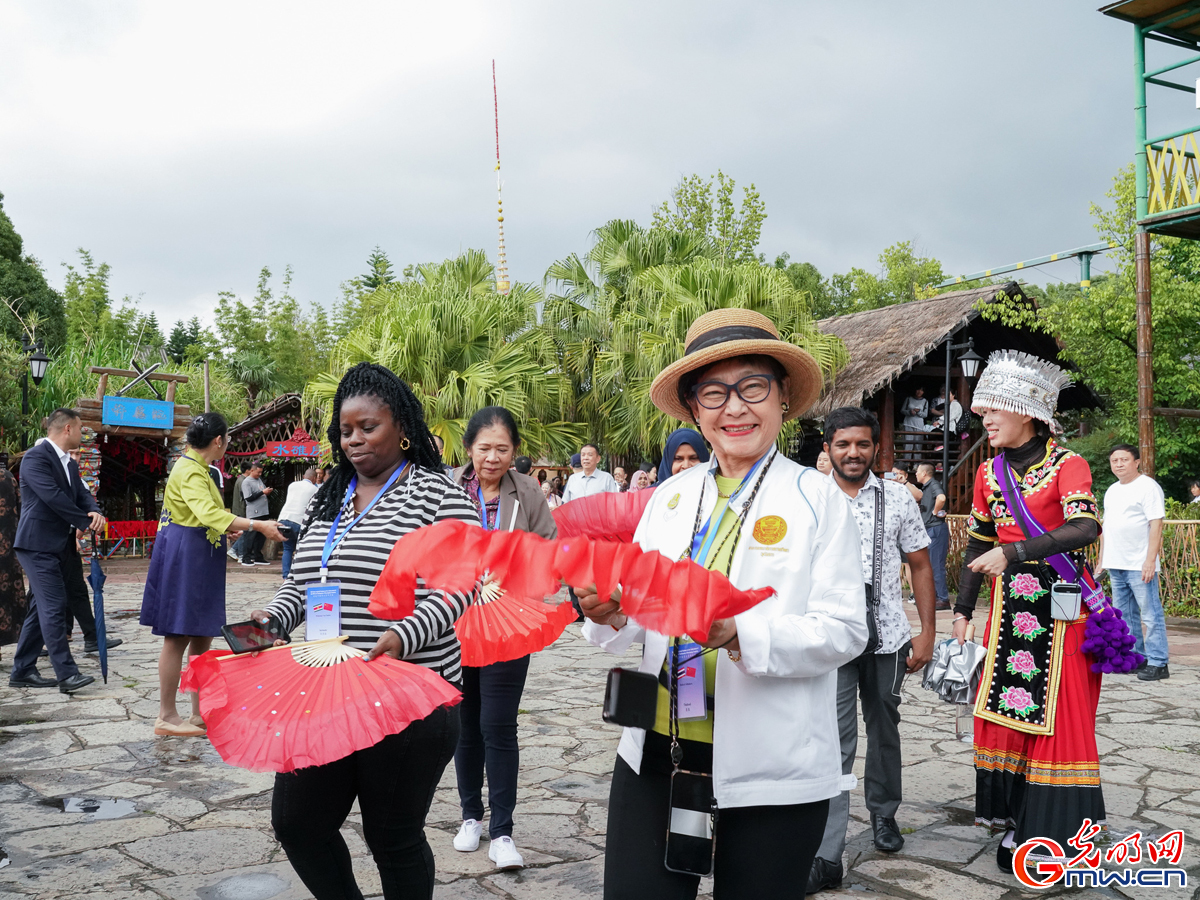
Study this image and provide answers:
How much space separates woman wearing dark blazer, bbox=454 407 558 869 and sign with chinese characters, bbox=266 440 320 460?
62.8ft

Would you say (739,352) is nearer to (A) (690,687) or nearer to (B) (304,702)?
(A) (690,687)

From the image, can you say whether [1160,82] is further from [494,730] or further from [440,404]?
[494,730]

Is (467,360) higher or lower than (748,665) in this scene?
higher

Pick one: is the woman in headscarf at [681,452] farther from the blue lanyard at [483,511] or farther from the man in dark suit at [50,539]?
the man in dark suit at [50,539]

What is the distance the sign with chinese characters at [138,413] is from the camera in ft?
57.1

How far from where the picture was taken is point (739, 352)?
2.07m

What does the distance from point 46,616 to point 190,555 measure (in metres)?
2.03

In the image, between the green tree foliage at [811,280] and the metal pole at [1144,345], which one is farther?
the green tree foliage at [811,280]

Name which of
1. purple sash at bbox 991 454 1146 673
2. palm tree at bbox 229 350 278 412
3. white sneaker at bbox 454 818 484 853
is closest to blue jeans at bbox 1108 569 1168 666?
purple sash at bbox 991 454 1146 673

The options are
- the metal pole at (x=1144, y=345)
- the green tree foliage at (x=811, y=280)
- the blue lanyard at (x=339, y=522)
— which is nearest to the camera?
the blue lanyard at (x=339, y=522)

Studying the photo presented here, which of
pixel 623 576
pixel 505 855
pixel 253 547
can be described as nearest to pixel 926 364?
pixel 253 547

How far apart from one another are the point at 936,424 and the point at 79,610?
54.6ft

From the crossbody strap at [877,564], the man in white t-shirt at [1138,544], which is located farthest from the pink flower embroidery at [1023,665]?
the man in white t-shirt at [1138,544]

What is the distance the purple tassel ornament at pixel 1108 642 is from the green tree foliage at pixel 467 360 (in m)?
12.2
